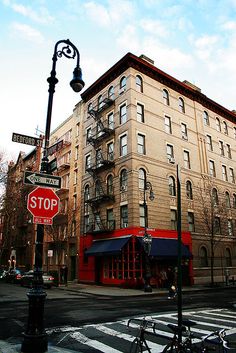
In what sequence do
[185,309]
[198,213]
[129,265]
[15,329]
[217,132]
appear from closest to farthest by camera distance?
[15,329], [185,309], [129,265], [198,213], [217,132]

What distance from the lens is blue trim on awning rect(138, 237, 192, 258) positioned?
25.4 meters

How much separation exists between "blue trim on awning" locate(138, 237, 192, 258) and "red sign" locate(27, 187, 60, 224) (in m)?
19.0

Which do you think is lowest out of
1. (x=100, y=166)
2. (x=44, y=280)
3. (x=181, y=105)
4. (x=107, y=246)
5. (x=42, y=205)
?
(x=44, y=280)

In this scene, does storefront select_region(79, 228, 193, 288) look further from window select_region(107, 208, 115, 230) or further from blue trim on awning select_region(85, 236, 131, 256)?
window select_region(107, 208, 115, 230)

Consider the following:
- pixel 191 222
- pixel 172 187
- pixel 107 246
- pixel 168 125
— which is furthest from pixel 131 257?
pixel 168 125

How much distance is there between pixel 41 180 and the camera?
718cm

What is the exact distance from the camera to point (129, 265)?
26125 millimetres

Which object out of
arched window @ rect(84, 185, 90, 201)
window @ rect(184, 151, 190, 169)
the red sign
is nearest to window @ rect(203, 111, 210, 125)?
window @ rect(184, 151, 190, 169)

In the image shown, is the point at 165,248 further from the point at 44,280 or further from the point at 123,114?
the point at 123,114

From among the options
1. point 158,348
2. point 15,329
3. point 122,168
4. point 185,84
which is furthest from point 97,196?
point 158,348

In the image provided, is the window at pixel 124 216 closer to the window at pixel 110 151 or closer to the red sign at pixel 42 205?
the window at pixel 110 151

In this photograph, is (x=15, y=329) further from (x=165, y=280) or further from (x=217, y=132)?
(x=217, y=132)

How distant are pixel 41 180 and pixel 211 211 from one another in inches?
1063

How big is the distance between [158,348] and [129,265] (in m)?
19.5
